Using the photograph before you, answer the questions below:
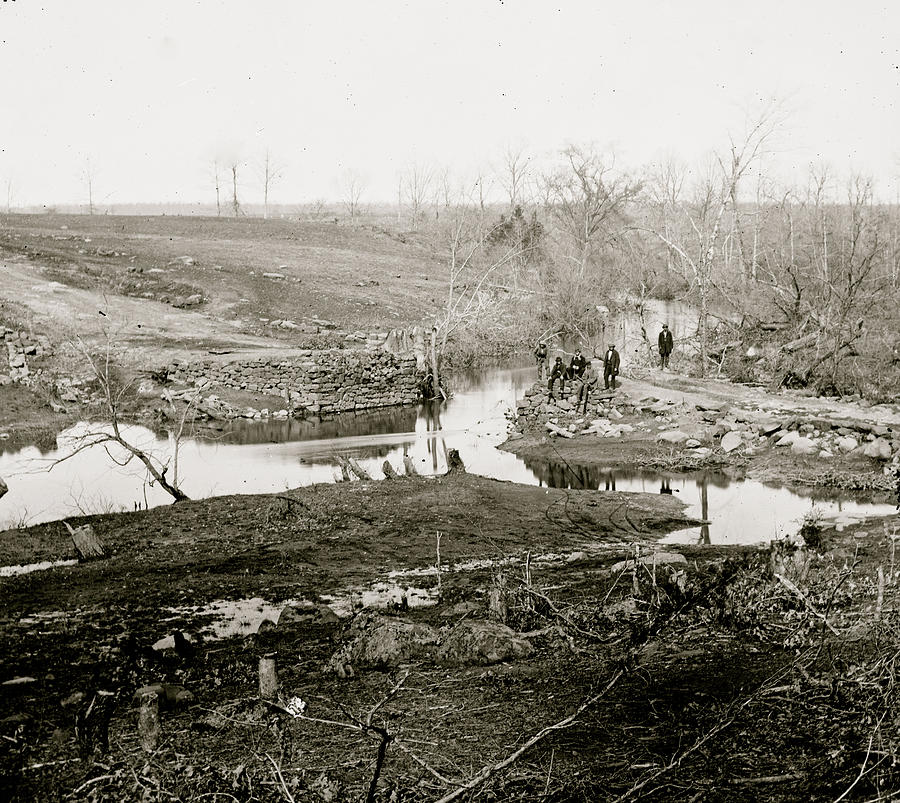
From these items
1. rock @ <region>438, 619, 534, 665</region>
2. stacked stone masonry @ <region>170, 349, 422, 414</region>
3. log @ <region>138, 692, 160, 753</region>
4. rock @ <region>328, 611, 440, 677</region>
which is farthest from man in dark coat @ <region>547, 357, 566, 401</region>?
log @ <region>138, 692, 160, 753</region>

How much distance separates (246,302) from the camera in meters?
44.5

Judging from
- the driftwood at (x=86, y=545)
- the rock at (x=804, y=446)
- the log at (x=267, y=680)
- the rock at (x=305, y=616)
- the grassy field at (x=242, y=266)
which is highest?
the grassy field at (x=242, y=266)

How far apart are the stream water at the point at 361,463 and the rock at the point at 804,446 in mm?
1732

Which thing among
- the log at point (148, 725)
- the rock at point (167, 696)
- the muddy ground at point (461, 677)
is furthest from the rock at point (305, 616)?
the log at point (148, 725)

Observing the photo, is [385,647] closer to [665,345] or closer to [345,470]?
[345,470]

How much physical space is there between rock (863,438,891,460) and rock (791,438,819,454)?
110cm

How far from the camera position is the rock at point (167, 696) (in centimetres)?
734

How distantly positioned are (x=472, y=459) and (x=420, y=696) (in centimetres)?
1530

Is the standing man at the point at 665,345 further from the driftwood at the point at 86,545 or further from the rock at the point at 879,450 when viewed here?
the driftwood at the point at 86,545

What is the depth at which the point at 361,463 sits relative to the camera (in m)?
22.6

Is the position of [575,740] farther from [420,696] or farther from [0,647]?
[0,647]

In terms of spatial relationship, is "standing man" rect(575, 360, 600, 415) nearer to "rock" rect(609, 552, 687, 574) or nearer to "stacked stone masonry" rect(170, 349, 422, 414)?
"stacked stone masonry" rect(170, 349, 422, 414)

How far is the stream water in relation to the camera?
16.5m

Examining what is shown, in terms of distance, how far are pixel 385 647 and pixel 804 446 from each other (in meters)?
14.1
